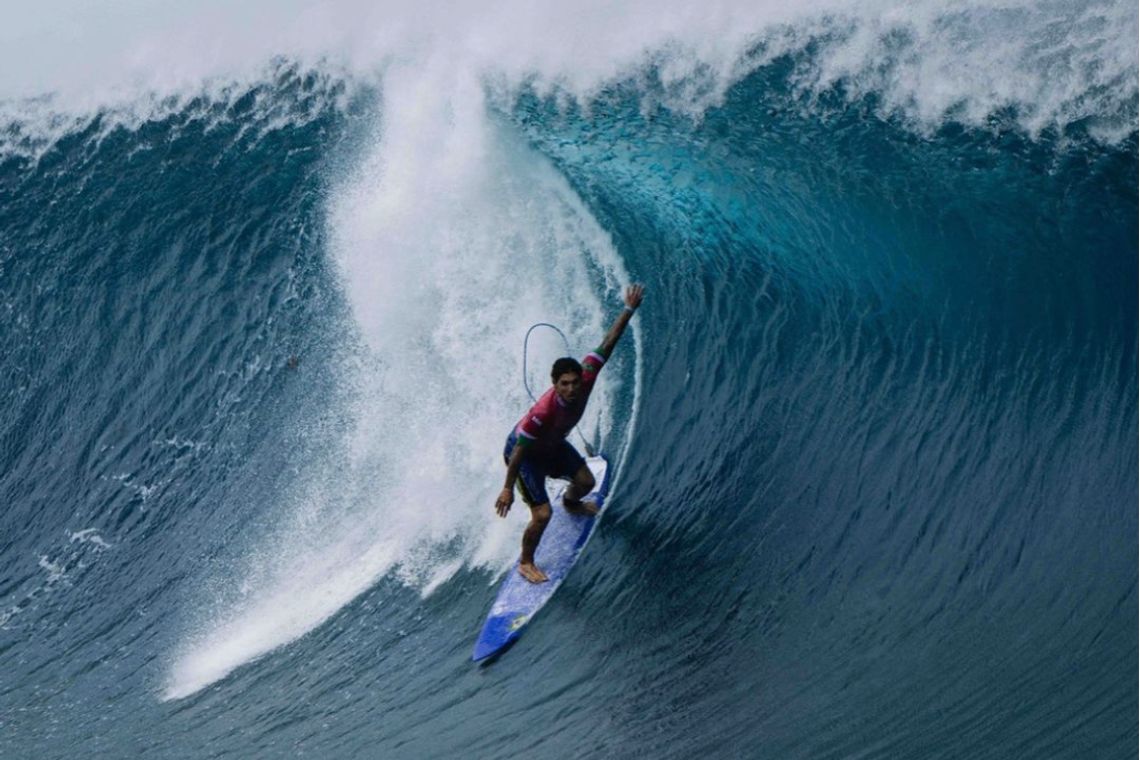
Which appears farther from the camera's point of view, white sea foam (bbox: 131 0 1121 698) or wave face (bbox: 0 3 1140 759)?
white sea foam (bbox: 131 0 1121 698)

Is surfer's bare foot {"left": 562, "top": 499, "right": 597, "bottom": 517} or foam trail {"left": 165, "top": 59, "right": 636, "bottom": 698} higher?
foam trail {"left": 165, "top": 59, "right": 636, "bottom": 698}

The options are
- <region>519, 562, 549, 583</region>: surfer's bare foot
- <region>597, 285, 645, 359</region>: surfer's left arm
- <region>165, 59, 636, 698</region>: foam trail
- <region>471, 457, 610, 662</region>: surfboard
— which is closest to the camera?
<region>597, 285, 645, 359</region>: surfer's left arm


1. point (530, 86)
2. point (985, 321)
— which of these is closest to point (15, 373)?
point (530, 86)

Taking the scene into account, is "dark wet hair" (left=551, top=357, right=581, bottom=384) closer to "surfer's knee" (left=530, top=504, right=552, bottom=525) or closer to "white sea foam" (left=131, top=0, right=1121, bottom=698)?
"surfer's knee" (left=530, top=504, right=552, bottom=525)

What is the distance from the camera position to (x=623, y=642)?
7.75 metres

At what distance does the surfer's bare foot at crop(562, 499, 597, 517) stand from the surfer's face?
5.05 ft

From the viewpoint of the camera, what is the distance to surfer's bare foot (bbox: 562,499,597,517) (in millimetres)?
9001

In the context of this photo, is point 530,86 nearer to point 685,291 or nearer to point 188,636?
point 685,291

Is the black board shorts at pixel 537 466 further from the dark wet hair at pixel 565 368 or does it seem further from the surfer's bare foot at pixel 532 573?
the dark wet hair at pixel 565 368

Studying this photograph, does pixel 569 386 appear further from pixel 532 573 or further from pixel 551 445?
pixel 532 573

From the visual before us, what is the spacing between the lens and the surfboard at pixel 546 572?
26.8 feet

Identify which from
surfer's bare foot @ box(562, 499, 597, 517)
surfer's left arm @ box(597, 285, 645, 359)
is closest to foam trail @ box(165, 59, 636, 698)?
surfer's bare foot @ box(562, 499, 597, 517)

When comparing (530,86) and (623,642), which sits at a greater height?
(530,86)

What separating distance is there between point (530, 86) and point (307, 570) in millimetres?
5906
